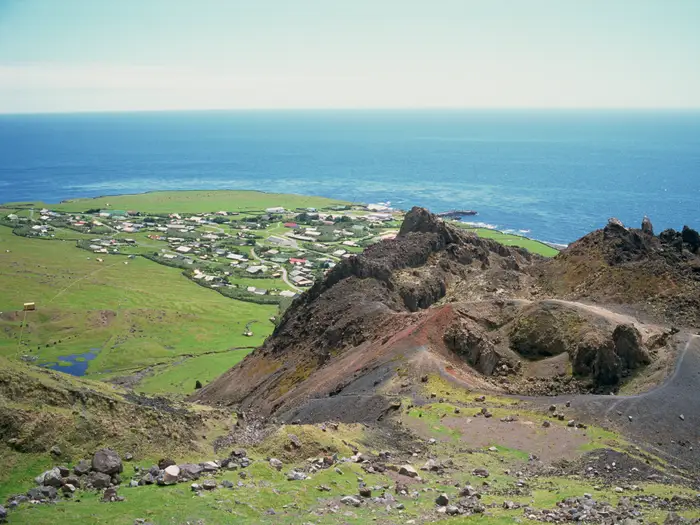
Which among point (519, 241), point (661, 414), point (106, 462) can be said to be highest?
point (106, 462)

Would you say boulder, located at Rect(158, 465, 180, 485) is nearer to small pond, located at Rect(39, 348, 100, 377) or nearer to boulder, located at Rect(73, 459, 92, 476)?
boulder, located at Rect(73, 459, 92, 476)

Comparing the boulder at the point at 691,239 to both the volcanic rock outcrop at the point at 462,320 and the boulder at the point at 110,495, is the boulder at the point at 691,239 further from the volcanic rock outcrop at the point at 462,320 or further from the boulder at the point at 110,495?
the boulder at the point at 110,495

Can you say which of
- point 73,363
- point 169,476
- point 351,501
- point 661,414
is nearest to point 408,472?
point 351,501

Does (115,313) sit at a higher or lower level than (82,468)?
lower

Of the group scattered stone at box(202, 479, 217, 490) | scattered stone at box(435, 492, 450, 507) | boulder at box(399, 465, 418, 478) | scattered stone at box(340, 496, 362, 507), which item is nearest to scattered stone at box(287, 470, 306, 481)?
scattered stone at box(340, 496, 362, 507)

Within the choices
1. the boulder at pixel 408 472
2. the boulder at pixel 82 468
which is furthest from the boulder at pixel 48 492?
the boulder at pixel 408 472

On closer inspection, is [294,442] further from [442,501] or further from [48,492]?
[48,492]

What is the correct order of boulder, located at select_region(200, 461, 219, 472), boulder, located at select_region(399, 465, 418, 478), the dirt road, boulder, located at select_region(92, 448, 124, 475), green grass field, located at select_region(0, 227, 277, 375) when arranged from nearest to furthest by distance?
boulder, located at select_region(92, 448, 124, 475) < boulder, located at select_region(200, 461, 219, 472) < boulder, located at select_region(399, 465, 418, 478) < the dirt road < green grass field, located at select_region(0, 227, 277, 375)
